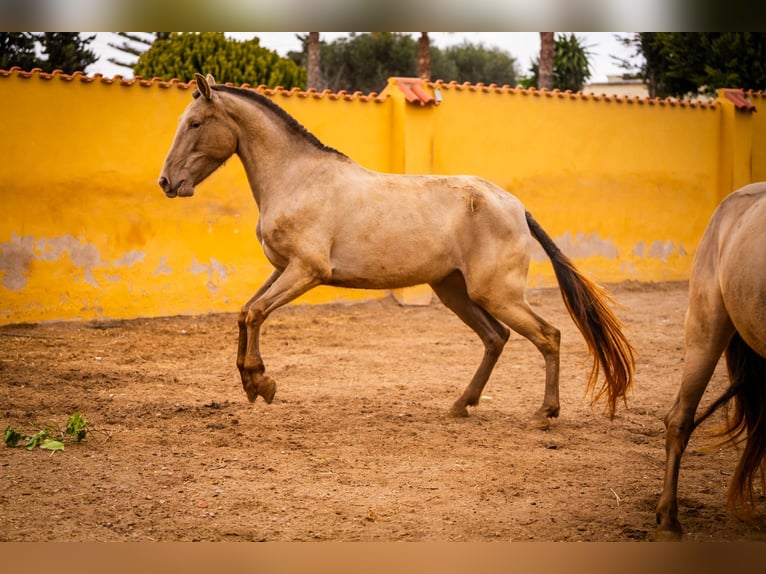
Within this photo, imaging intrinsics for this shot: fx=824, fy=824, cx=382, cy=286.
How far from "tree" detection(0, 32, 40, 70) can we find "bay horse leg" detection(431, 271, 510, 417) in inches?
497

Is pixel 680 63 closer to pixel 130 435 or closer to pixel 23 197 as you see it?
pixel 23 197

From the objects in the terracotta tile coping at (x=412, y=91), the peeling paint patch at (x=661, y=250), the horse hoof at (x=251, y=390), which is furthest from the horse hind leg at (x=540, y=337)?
the peeling paint patch at (x=661, y=250)

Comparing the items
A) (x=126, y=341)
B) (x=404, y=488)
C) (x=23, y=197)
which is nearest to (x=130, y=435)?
(x=404, y=488)

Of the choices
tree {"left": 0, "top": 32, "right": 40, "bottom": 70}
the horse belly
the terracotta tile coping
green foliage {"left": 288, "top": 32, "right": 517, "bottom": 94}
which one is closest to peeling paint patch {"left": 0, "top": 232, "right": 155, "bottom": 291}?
the terracotta tile coping

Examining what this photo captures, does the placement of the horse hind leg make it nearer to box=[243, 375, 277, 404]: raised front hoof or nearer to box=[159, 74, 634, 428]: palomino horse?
box=[159, 74, 634, 428]: palomino horse

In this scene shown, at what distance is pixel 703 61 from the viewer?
20.8 metres

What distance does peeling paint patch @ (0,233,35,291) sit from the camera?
9.56 meters

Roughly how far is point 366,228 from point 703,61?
1792 centimetres

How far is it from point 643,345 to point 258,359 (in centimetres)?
545

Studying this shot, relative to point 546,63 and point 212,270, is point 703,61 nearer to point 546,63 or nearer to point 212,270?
point 546,63

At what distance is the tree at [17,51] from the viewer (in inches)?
650

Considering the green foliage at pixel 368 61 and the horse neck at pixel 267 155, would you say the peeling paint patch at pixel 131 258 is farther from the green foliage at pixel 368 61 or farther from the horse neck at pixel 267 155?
the green foliage at pixel 368 61

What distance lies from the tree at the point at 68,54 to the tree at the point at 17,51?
0.36 meters

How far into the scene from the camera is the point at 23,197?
31.6ft
